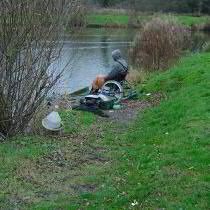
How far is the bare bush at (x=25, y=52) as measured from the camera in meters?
9.63

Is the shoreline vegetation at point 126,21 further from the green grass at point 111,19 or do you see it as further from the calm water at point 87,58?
the calm water at point 87,58

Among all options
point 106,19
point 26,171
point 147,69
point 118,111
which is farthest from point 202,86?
point 106,19

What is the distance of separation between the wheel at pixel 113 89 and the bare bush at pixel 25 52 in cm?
423

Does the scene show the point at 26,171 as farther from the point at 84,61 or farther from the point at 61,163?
the point at 84,61

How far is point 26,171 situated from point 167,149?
2.51 m

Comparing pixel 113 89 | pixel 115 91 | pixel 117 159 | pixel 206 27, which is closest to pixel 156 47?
pixel 113 89

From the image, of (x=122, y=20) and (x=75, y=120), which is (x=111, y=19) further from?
(x=75, y=120)

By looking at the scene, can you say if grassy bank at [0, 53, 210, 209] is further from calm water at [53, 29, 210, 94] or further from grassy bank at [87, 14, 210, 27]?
grassy bank at [87, 14, 210, 27]

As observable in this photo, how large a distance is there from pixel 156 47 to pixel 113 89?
370 inches

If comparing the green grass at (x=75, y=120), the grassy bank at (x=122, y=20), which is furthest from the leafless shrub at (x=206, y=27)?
the green grass at (x=75, y=120)

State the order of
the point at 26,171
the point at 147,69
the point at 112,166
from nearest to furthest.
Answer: the point at 26,171 < the point at 112,166 < the point at 147,69

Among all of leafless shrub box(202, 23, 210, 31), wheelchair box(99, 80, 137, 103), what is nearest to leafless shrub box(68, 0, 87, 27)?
wheelchair box(99, 80, 137, 103)

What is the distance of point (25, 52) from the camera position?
10.0 meters

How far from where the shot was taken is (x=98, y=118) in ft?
42.7
